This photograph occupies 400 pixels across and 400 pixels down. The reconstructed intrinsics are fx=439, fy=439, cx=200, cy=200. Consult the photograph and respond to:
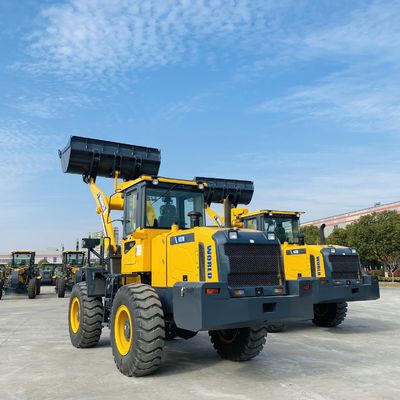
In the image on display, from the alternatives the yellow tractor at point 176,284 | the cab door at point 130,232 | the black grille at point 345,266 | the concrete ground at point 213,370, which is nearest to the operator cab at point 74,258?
the concrete ground at point 213,370

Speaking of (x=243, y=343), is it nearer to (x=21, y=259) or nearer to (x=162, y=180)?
(x=162, y=180)

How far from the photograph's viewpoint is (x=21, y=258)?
23094 millimetres

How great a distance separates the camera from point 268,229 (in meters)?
11.1

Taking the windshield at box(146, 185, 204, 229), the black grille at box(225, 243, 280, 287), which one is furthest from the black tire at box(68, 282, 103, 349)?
the black grille at box(225, 243, 280, 287)

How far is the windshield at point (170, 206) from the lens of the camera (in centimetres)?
703

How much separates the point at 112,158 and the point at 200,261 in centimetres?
590

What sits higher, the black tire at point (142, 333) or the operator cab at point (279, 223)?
the operator cab at point (279, 223)

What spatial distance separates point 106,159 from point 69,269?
46.5 feet

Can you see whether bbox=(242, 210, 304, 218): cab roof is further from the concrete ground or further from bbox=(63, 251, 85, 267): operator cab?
bbox=(63, 251, 85, 267): operator cab

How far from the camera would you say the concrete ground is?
5.15m

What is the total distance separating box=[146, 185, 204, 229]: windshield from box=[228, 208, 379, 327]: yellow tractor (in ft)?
10.8

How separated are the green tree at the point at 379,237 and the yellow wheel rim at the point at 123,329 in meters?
33.4

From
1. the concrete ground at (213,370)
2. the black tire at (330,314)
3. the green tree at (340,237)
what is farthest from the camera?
the green tree at (340,237)

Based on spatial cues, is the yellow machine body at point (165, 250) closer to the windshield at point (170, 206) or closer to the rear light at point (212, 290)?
the windshield at point (170, 206)
